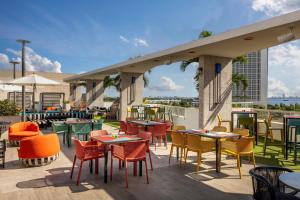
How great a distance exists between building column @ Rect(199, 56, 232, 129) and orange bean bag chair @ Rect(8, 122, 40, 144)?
569cm

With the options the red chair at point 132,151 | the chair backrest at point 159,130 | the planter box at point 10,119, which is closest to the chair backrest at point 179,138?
the red chair at point 132,151

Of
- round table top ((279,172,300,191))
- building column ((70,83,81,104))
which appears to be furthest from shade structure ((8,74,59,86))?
building column ((70,83,81,104))

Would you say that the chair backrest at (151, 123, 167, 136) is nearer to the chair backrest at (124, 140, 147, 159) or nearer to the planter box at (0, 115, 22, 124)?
the chair backrest at (124, 140, 147, 159)

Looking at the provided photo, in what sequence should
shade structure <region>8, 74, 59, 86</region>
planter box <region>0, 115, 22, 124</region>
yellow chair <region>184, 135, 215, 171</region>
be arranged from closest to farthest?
yellow chair <region>184, 135, 215, 171</region> < shade structure <region>8, 74, 59, 86</region> < planter box <region>0, 115, 22, 124</region>

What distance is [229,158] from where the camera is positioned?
675 cm

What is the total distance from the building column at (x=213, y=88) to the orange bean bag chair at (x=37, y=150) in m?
5.46

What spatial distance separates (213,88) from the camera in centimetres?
956

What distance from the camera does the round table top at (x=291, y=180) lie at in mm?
2589

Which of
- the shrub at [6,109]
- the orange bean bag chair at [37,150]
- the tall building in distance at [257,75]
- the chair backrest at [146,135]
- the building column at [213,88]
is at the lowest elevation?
the orange bean bag chair at [37,150]

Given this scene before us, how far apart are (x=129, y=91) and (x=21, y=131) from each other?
25.4 feet

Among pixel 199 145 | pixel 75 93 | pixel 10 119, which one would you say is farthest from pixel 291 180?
pixel 75 93

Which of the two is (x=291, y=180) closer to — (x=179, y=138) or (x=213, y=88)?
(x=179, y=138)

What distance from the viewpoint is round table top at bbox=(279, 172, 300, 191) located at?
8.49 ft

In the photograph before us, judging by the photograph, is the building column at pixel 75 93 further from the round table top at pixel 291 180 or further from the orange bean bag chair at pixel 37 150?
the round table top at pixel 291 180
